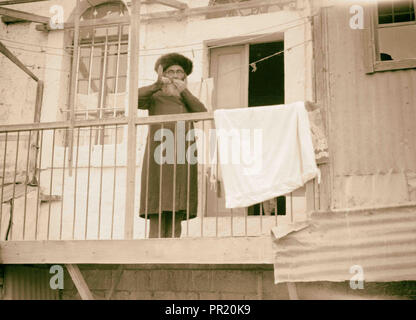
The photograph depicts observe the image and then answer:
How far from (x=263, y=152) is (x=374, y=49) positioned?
1611 millimetres

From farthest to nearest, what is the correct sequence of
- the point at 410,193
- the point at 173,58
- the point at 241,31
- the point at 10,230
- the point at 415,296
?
the point at 241,31, the point at 10,230, the point at 173,58, the point at 410,193, the point at 415,296

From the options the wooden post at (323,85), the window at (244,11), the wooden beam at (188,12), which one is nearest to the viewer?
the wooden post at (323,85)

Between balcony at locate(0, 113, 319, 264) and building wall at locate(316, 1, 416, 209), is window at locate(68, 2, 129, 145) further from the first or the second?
building wall at locate(316, 1, 416, 209)

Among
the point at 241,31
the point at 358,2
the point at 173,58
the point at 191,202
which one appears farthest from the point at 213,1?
the point at 191,202

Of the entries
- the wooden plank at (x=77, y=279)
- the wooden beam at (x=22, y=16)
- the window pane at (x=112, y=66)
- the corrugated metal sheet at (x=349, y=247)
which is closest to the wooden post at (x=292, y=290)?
the corrugated metal sheet at (x=349, y=247)

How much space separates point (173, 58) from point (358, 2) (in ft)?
6.84

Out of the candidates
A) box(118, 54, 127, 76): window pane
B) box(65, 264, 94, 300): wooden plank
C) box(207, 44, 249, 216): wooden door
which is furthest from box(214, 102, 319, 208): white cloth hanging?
box(118, 54, 127, 76): window pane

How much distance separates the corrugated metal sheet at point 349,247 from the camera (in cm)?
534

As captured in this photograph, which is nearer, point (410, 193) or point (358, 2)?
point (410, 193)

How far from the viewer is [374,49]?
20.8 ft

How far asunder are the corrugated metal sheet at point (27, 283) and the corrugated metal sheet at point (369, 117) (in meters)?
3.74

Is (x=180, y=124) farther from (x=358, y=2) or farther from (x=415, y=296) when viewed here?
(x=415, y=296)

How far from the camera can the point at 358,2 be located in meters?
6.52

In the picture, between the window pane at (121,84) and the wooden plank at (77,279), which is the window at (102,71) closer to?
the window pane at (121,84)
